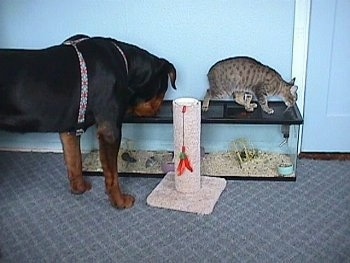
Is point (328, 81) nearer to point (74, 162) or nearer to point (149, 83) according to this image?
point (149, 83)

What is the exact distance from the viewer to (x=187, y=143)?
229 cm

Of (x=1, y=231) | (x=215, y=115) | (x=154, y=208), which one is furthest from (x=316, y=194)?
(x=1, y=231)

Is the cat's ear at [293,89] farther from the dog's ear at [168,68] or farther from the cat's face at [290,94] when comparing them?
the dog's ear at [168,68]

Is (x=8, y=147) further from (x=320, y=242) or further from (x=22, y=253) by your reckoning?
(x=320, y=242)

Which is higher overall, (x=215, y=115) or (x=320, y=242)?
(x=215, y=115)

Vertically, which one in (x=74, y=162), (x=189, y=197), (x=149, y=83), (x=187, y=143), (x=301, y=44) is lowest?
(x=189, y=197)

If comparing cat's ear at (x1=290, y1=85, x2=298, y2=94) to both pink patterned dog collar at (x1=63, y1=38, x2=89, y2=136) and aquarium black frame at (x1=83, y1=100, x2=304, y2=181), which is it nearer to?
aquarium black frame at (x1=83, y1=100, x2=304, y2=181)

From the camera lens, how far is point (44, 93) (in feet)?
6.65

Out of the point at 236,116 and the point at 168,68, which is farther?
the point at 236,116

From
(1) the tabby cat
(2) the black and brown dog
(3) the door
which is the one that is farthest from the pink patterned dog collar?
(3) the door

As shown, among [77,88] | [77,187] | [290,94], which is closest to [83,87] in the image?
[77,88]

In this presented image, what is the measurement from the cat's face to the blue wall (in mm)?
146

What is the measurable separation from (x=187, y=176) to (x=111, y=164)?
37cm

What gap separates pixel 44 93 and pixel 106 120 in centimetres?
28
